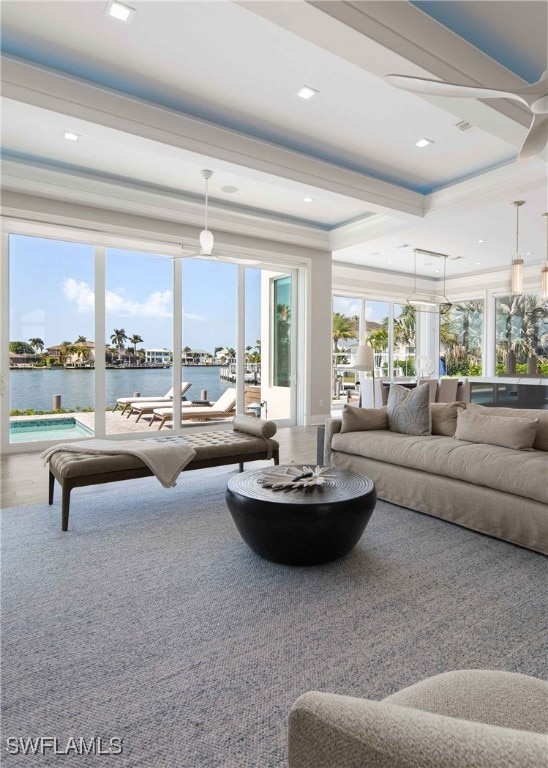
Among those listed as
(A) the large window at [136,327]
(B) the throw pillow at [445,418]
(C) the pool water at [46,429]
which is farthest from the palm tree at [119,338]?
(B) the throw pillow at [445,418]

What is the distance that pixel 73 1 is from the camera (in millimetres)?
2771

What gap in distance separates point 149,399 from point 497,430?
4639 mm

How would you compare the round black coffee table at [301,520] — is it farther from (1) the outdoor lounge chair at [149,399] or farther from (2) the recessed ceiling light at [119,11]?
(1) the outdoor lounge chair at [149,399]

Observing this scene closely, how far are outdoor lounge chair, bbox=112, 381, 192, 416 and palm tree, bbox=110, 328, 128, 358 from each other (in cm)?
61

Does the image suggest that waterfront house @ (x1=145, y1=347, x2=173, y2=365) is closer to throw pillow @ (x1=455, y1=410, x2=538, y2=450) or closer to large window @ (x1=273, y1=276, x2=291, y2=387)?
large window @ (x1=273, y1=276, x2=291, y2=387)

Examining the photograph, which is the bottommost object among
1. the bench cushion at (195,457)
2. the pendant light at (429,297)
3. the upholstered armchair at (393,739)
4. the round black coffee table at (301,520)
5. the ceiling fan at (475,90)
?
the round black coffee table at (301,520)

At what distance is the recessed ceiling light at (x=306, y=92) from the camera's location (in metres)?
3.56

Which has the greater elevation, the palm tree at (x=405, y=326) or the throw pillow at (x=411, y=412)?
the palm tree at (x=405, y=326)

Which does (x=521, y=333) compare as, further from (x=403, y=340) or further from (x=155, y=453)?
(x=155, y=453)

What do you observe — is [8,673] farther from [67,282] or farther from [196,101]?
[67,282]

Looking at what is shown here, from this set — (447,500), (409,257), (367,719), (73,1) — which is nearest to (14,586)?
(367,719)

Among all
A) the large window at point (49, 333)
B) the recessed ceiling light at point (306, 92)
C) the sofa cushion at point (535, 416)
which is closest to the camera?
the sofa cushion at point (535, 416)

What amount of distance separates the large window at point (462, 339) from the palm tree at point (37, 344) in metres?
9.18

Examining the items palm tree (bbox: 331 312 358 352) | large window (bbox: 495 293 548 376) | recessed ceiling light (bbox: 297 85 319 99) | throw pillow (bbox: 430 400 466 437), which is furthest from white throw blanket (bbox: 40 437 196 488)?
large window (bbox: 495 293 548 376)
